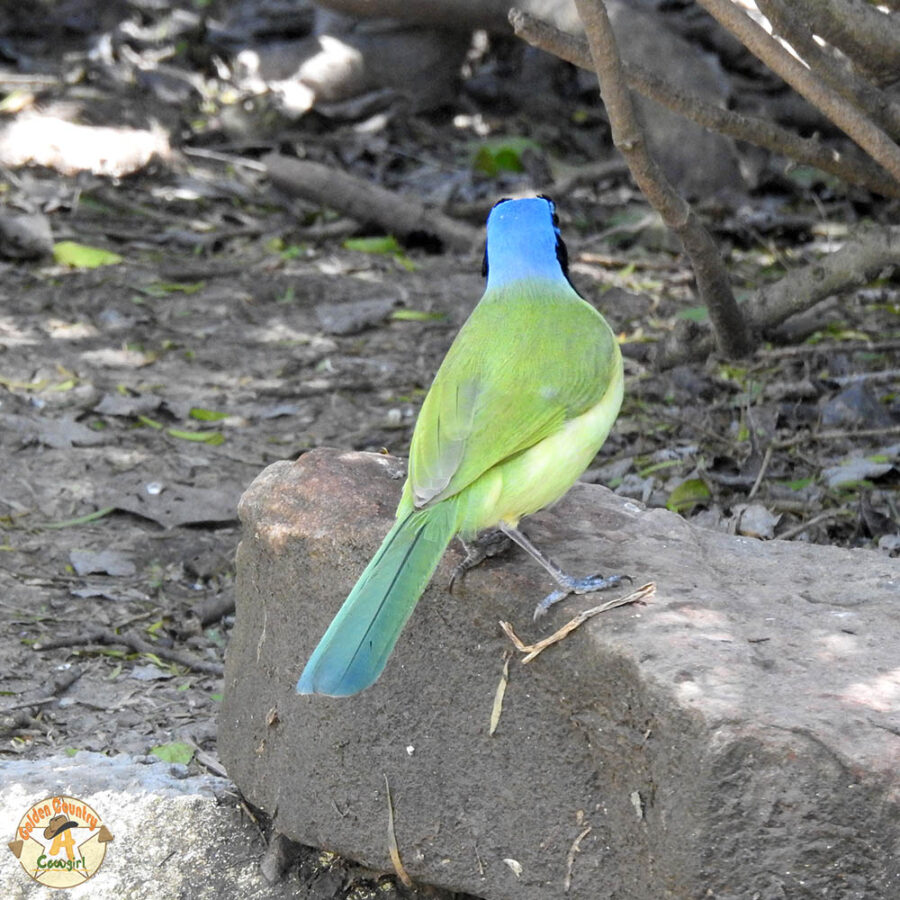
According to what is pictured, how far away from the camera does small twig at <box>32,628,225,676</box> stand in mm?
4316

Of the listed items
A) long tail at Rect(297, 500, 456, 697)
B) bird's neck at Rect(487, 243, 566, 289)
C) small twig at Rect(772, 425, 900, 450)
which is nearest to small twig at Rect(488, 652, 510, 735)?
long tail at Rect(297, 500, 456, 697)

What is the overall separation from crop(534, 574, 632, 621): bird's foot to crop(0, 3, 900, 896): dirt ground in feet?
4.30

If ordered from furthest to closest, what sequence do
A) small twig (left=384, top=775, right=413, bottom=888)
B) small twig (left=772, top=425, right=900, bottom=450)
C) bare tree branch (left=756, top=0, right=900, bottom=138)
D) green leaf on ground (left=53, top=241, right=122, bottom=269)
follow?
green leaf on ground (left=53, top=241, right=122, bottom=269) < small twig (left=772, top=425, right=900, bottom=450) < bare tree branch (left=756, top=0, right=900, bottom=138) < small twig (left=384, top=775, right=413, bottom=888)

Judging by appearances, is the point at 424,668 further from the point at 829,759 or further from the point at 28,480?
the point at 28,480

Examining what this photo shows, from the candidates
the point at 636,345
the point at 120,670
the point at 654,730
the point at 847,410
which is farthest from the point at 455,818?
the point at 636,345

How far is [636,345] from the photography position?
20.4ft

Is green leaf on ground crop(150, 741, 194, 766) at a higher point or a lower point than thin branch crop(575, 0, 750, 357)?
lower

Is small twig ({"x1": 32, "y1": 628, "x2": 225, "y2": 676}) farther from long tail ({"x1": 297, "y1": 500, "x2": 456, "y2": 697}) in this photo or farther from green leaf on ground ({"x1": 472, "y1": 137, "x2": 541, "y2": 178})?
green leaf on ground ({"x1": 472, "y1": 137, "x2": 541, "y2": 178})

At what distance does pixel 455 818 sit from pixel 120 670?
1.70 metres

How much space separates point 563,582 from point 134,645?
6.31 feet

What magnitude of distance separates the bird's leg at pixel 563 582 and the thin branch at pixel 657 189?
1.67 metres

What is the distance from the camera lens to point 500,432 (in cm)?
311

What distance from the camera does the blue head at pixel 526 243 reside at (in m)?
3.56

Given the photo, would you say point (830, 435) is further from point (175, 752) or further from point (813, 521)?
point (175, 752)
